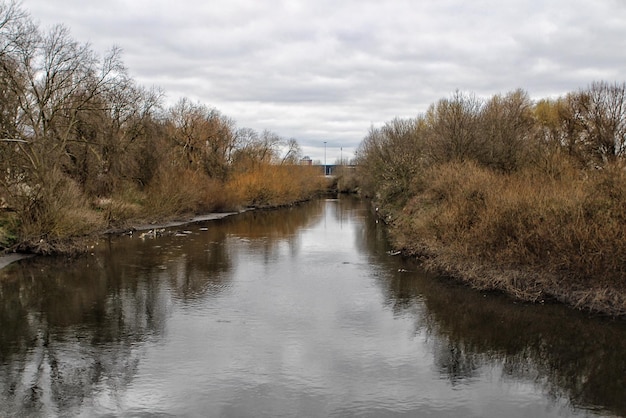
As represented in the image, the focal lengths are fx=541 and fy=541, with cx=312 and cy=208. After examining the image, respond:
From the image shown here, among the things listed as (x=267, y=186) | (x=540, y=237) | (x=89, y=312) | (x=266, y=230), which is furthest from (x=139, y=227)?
(x=267, y=186)

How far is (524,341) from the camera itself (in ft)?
39.9

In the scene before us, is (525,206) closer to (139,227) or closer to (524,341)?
(524,341)

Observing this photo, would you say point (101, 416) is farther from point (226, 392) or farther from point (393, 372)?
point (393, 372)

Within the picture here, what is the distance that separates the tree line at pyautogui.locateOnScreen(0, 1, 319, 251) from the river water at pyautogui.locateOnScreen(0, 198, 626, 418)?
153 inches

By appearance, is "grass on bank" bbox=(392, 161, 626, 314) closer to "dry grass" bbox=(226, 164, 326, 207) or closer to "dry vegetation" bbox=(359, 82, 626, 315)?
"dry vegetation" bbox=(359, 82, 626, 315)

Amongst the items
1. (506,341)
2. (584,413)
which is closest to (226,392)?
(584,413)

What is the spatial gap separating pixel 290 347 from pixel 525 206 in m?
9.00

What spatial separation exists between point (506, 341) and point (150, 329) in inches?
322

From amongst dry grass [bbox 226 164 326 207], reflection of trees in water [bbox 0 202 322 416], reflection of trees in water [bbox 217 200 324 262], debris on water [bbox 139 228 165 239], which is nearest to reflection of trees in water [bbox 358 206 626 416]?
reflection of trees in water [bbox 0 202 322 416]

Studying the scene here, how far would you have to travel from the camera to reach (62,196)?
75.4 ft

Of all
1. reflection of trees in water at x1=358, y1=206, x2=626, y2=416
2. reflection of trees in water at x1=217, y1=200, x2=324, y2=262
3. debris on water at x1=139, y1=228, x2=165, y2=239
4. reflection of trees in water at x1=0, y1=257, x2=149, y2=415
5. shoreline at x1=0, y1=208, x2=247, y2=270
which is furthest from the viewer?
debris on water at x1=139, y1=228, x2=165, y2=239

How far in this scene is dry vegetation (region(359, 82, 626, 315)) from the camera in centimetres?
1398

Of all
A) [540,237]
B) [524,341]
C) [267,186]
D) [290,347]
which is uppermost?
[267,186]

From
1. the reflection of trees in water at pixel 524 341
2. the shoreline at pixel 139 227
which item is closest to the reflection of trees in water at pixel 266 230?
the shoreline at pixel 139 227
